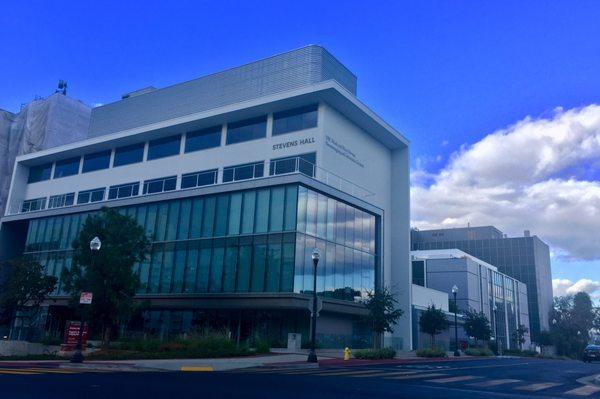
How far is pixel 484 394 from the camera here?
522 inches

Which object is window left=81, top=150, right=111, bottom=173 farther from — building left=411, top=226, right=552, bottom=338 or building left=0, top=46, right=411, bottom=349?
building left=411, top=226, right=552, bottom=338

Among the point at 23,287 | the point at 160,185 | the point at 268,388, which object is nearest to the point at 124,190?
the point at 160,185

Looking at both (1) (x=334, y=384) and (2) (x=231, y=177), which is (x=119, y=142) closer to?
(2) (x=231, y=177)

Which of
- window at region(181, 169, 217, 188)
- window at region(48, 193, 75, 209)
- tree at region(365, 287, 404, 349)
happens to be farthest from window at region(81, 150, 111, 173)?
tree at region(365, 287, 404, 349)

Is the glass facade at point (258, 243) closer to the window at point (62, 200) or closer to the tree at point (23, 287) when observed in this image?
the tree at point (23, 287)

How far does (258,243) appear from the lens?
35.1 meters

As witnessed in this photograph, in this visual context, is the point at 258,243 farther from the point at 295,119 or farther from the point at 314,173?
the point at 295,119

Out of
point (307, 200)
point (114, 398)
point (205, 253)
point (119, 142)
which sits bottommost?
point (114, 398)

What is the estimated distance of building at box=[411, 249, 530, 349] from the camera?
7531 cm

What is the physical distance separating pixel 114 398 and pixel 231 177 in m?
33.4

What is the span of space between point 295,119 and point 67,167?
28.0 meters

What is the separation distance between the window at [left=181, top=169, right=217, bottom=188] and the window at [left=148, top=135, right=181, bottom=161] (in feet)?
11.2

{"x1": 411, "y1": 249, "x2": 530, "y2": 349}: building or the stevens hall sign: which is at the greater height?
the stevens hall sign

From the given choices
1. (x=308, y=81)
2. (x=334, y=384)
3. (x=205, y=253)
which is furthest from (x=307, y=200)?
(x=334, y=384)
